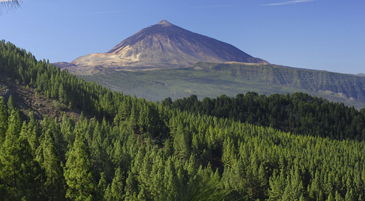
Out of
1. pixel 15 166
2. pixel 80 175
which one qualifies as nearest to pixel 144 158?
pixel 80 175

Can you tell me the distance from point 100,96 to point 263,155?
80900 mm

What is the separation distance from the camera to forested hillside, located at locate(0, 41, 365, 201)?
116 ft

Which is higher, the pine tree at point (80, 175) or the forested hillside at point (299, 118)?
the pine tree at point (80, 175)

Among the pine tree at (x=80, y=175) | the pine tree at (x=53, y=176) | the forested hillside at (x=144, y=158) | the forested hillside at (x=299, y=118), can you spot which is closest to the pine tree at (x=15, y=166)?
the forested hillside at (x=144, y=158)

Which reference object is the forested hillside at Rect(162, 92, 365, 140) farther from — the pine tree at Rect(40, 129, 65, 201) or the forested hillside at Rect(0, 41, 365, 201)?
the pine tree at Rect(40, 129, 65, 201)

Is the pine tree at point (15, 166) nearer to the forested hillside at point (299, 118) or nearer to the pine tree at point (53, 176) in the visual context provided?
the pine tree at point (53, 176)

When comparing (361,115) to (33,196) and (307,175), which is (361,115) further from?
(33,196)

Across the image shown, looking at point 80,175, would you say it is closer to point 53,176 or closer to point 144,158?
point 53,176

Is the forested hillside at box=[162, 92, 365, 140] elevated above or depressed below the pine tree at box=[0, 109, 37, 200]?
below

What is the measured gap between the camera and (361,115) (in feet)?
644

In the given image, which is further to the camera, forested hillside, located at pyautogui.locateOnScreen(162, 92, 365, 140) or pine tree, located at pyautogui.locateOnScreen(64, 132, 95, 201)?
forested hillside, located at pyautogui.locateOnScreen(162, 92, 365, 140)

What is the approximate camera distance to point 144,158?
70562 millimetres

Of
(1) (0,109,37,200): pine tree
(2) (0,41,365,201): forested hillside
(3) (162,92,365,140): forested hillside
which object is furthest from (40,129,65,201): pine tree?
(3) (162,92,365,140): forested hillside

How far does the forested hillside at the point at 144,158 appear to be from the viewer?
116 ft
